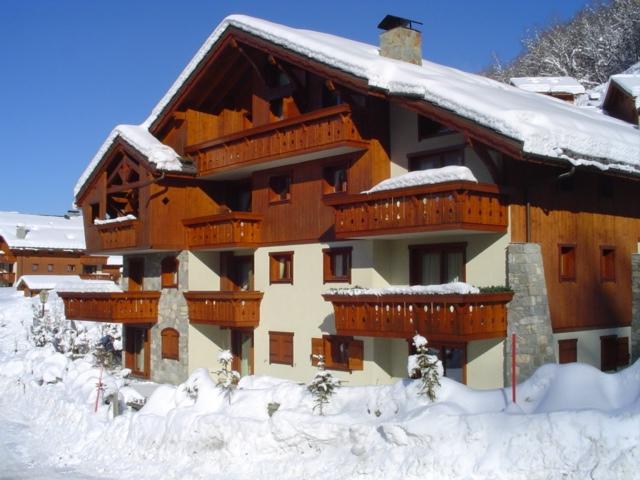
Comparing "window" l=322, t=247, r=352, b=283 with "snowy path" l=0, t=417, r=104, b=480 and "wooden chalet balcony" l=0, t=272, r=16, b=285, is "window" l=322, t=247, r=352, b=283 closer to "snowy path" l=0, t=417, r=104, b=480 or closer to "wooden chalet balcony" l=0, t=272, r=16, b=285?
"snowy path" l=0, t=417, r=104, b=480

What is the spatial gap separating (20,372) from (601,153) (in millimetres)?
20761

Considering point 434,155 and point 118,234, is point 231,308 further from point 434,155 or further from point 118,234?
point 434,155

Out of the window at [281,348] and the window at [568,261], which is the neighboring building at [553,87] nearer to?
the window at [568,261]

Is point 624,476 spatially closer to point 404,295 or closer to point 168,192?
point 404,295

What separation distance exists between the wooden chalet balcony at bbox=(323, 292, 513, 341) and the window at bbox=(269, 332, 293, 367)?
4.24 m

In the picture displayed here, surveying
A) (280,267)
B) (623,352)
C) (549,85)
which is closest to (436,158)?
(280,267)

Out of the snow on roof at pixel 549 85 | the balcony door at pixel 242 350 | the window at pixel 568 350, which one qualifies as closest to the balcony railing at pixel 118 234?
the balcony door at pixel 242 350

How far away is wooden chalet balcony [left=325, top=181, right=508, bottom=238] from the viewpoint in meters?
17.2

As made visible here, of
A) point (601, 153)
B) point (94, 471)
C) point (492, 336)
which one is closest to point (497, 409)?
point (492, 336)

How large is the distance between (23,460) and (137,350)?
1223 centimetres

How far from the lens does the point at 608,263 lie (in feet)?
67.9

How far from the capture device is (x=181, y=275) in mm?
27094

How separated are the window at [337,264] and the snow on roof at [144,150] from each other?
684 cm

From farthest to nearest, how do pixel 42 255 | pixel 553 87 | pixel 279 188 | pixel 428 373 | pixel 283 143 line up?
pixel 42 255 < pixel 553 87 < pixel 279 188 < pixel 283 143 < pixel 428 373
